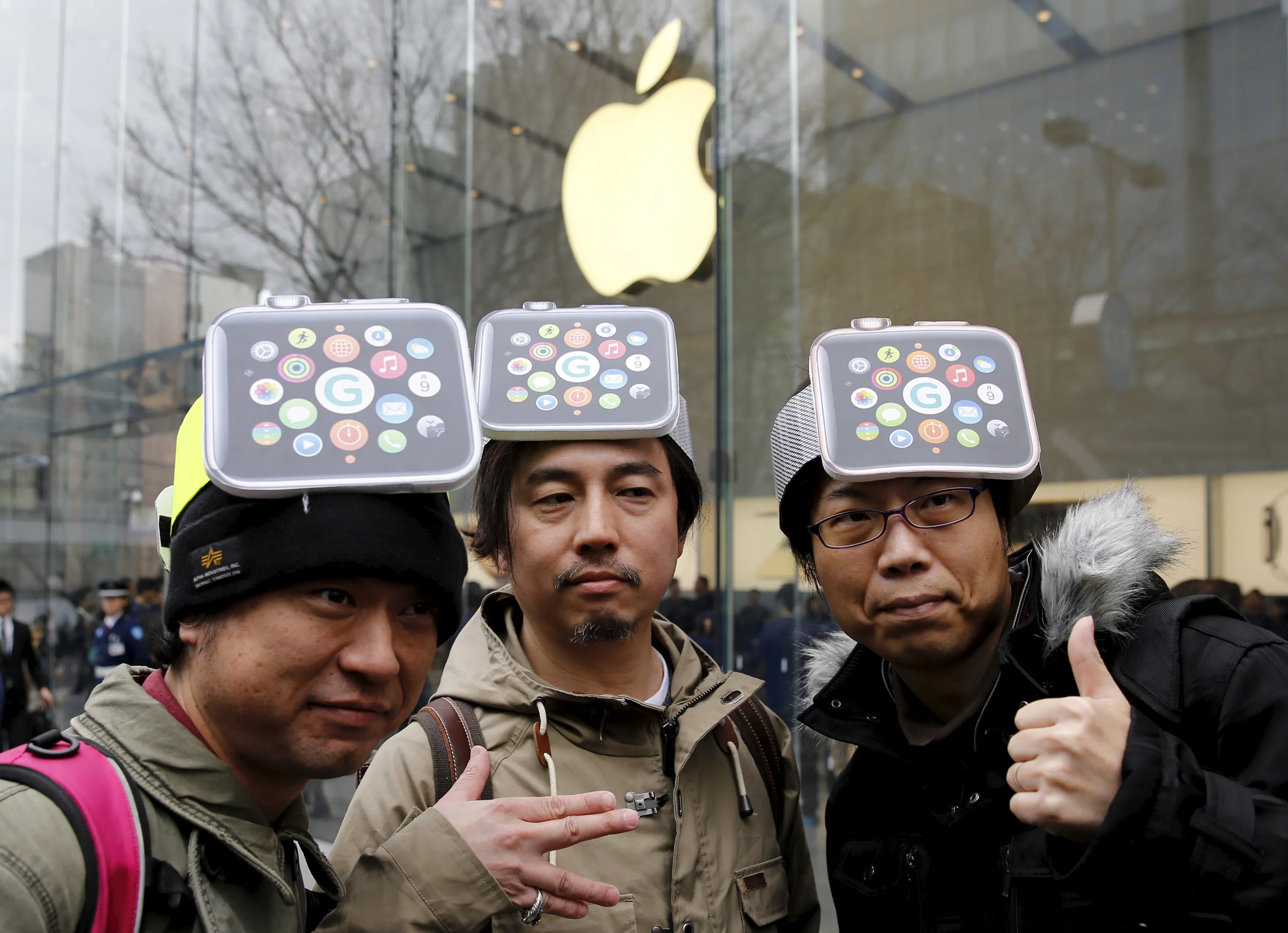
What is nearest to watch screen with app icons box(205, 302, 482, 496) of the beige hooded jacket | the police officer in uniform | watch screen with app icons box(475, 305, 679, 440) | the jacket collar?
the jacket collar

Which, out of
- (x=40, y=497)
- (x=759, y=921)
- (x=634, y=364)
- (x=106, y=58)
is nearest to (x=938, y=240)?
(x=634, y=364)

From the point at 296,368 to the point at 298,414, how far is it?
93 millimetres

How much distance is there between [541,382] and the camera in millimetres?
2264

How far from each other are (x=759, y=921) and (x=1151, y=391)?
3.65 meters

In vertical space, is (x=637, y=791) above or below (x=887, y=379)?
below

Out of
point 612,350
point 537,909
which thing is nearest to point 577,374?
point 612,350

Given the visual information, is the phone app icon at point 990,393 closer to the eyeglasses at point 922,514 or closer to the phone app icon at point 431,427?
the eyeglasses at point 922,514

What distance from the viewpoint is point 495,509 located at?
2.40 meters

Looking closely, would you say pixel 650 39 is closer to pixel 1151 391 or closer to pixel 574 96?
pixel 574 96

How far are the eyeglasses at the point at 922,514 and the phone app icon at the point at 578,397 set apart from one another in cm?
58

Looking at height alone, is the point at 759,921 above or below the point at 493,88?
below

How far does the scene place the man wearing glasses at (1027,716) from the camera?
1.53 meters

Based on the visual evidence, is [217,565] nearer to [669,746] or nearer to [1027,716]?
[669,746]

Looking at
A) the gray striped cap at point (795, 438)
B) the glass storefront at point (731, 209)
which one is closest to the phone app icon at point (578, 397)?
the gray striped cap at point (795, 438)
